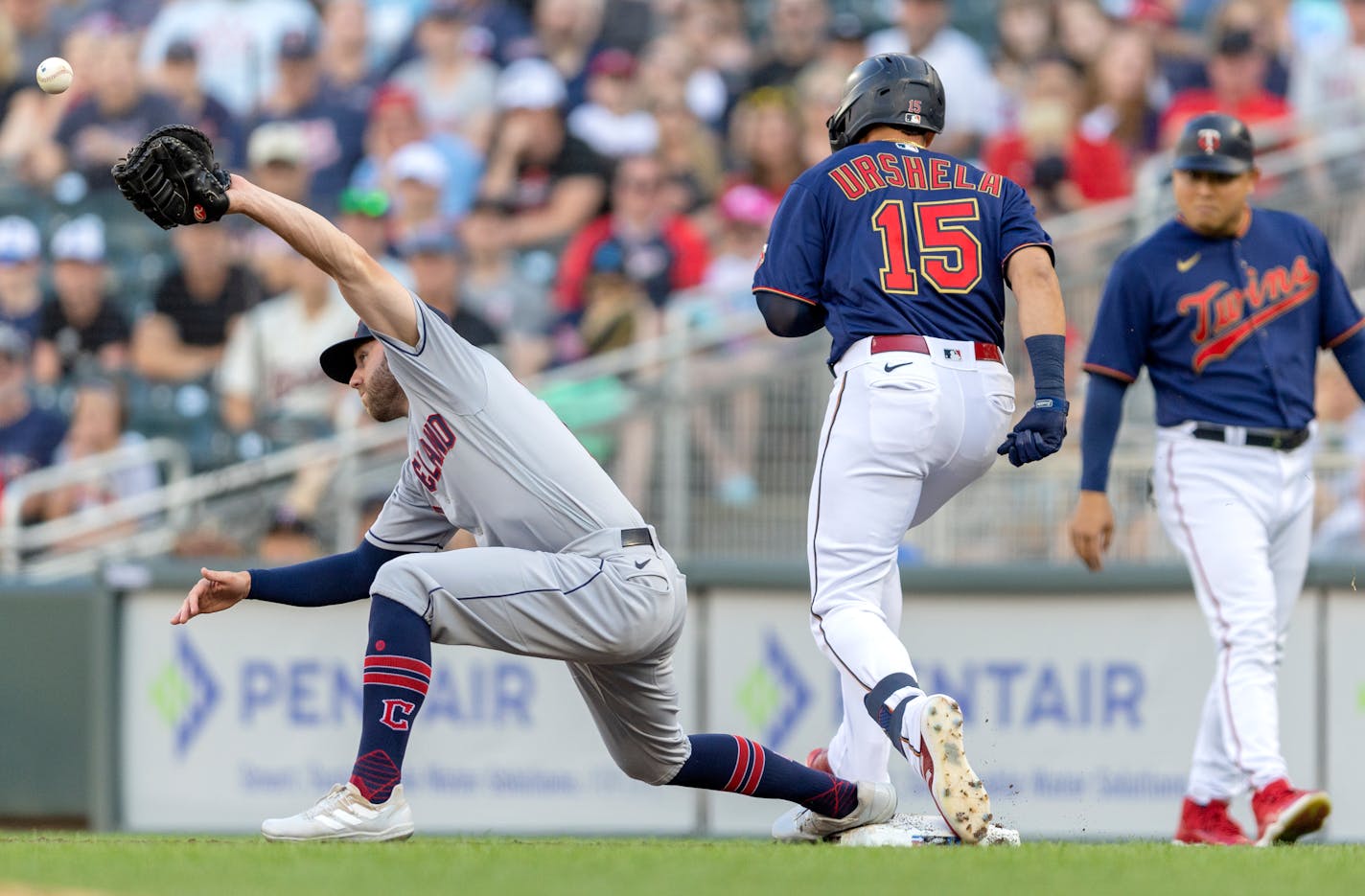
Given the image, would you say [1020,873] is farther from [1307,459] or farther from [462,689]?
[462,689]

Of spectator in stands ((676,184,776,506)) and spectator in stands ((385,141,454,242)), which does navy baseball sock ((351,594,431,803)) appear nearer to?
spectator in stands ((676,184,776,506))

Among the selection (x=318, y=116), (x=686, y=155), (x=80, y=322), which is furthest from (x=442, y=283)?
(x=318, y=116)

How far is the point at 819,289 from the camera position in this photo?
4.88m

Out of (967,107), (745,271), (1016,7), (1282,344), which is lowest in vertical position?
(1282,344)

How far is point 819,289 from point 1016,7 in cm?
699

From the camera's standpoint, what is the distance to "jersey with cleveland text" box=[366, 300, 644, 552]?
4.43 metres

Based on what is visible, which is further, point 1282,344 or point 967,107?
point 967,107

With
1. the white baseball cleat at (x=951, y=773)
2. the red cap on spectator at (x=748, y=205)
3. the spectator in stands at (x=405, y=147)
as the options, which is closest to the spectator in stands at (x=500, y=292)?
the spectator in stands at (x=405, y=147)

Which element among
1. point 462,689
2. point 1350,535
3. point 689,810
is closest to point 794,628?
point 689,810

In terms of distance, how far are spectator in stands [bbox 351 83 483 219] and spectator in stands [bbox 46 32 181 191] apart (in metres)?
1.12

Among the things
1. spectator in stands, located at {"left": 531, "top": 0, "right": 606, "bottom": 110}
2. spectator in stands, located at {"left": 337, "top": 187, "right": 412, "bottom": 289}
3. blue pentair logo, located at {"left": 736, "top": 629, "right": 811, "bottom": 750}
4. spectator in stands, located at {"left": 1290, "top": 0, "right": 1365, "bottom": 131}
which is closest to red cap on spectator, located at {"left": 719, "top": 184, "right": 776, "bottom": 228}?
spectator in stands, located at {"left": 531, "top": 0, "right": 606, "bottom": 110}

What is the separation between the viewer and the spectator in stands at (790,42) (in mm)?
11297

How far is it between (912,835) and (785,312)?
1.35 m

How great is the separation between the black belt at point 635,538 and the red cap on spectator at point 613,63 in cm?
693
